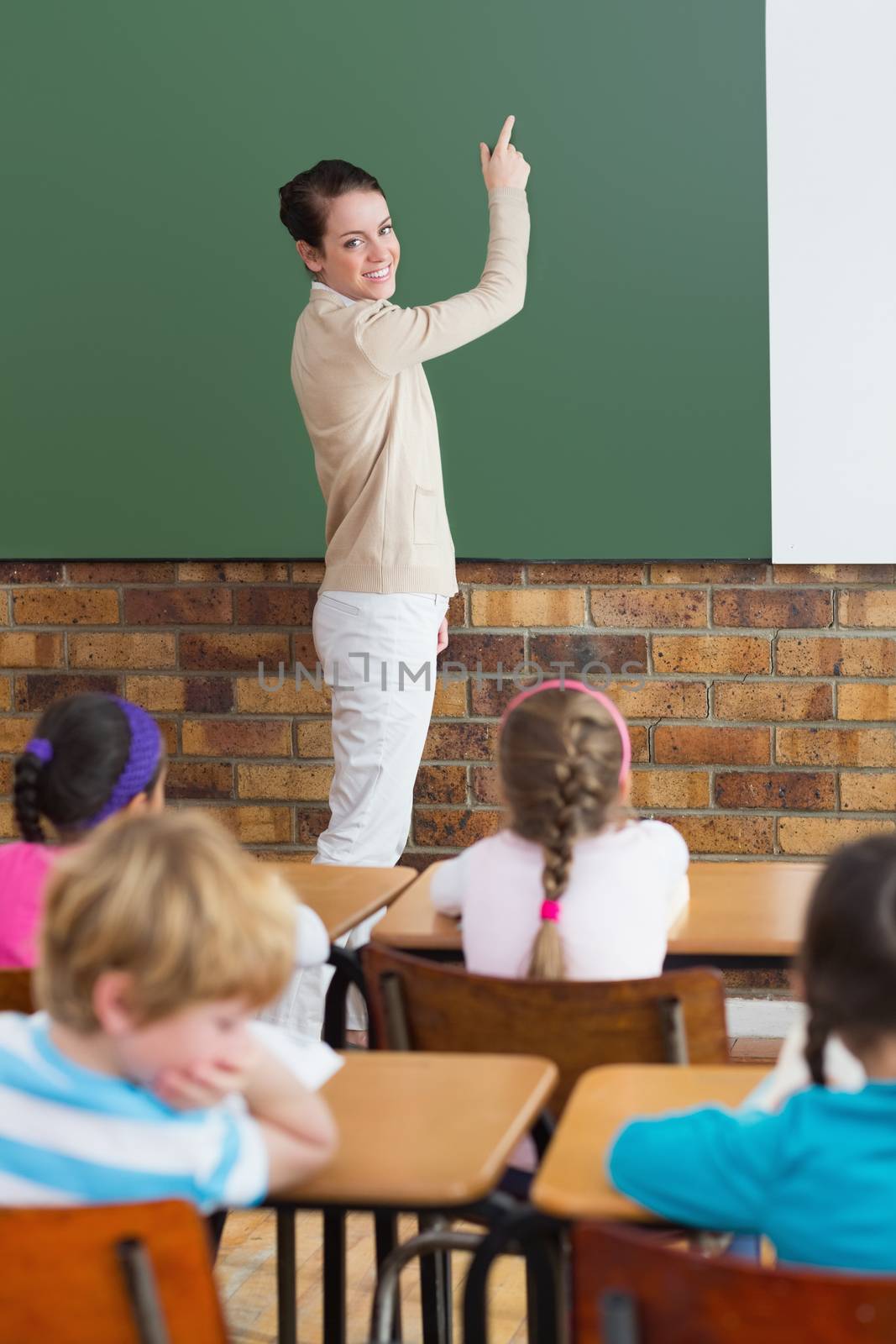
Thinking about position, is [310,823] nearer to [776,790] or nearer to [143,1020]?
[776,790]

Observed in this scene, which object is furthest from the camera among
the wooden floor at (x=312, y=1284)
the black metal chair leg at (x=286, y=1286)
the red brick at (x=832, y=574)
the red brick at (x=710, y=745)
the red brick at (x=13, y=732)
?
the red brick at (x=13, y=732)

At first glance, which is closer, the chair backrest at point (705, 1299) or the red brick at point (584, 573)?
the chair backrest at point (705, 1299)

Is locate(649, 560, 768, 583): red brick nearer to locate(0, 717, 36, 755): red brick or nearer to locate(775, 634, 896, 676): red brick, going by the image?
locate(775, 634, 896, 676): red brick

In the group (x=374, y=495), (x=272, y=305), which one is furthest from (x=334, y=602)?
(x=272, y=305)

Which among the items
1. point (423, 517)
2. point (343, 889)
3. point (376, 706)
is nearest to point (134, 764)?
point (343, 889)

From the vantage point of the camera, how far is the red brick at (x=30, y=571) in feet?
12.4

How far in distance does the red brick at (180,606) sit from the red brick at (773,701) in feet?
3.81

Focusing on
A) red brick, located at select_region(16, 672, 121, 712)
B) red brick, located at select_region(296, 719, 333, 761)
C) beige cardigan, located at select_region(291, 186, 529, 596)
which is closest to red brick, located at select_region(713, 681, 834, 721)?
beige cardigan, located at select_region(291, 186, 529, 596)

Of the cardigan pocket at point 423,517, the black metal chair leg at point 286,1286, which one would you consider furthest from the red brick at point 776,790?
the black metal chair leg at point 286,1286

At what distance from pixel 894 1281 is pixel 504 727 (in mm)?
1014

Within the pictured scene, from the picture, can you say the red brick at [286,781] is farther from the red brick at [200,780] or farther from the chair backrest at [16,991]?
the chair backrest at [16,991]

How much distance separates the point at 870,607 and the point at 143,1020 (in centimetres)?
253

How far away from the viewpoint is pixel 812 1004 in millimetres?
1126

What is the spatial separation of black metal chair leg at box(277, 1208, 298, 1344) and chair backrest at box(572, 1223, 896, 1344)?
1050 mm
